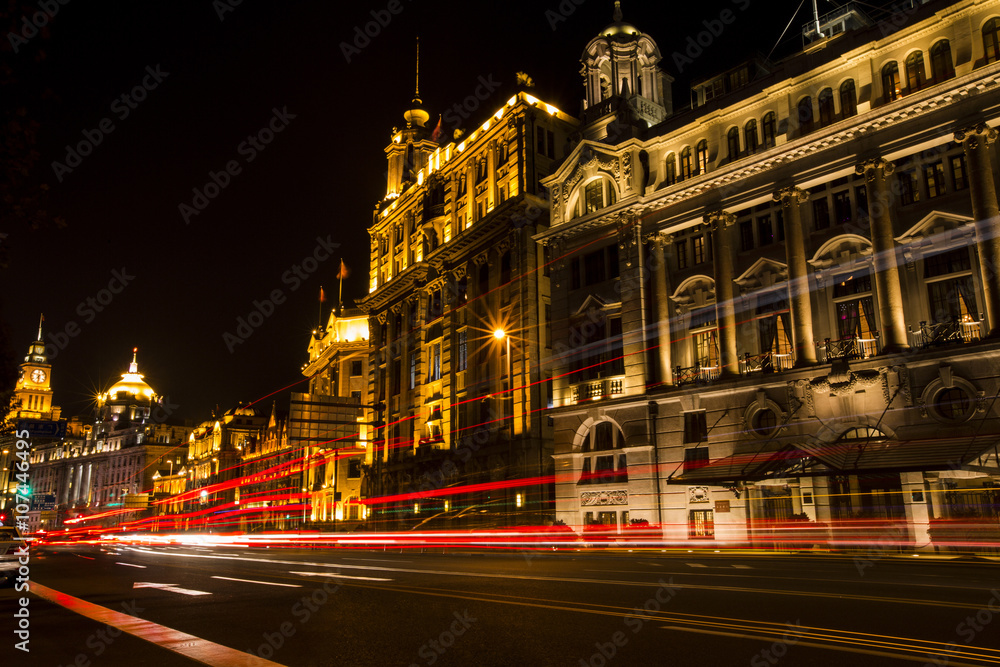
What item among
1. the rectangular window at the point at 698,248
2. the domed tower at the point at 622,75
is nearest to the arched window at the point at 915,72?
the rectangular window at the point at 698,248

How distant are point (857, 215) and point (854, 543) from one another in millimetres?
12492

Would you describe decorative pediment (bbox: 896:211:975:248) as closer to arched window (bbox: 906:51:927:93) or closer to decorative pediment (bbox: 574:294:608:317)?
arched window (bbox: 906:51:927:93)

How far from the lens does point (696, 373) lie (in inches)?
1267

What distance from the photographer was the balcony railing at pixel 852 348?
2692 cm

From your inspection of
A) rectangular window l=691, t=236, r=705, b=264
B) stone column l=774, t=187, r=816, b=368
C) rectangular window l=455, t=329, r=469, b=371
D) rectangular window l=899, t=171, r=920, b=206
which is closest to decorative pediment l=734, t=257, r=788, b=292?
stone column l=774, t=187, r=816, b=368

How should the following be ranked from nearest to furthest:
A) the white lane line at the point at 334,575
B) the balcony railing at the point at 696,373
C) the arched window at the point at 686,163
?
the white lane line at the point at 334,575, the balcony railing at the point at 696,373, the arched window at the point at 686,163

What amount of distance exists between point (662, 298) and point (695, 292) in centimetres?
156

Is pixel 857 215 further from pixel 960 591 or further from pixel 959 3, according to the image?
pixel 960 591

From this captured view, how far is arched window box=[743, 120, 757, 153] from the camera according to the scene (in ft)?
106

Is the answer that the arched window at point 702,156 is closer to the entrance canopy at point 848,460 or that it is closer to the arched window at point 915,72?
the arched window at point 915,72

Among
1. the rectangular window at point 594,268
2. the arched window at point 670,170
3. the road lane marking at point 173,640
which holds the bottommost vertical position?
the road lane marking at point 173,640

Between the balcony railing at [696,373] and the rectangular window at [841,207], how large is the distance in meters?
7.69

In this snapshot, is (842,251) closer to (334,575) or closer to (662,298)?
(662,298)

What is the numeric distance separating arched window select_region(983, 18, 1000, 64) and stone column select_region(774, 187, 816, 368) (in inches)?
298
